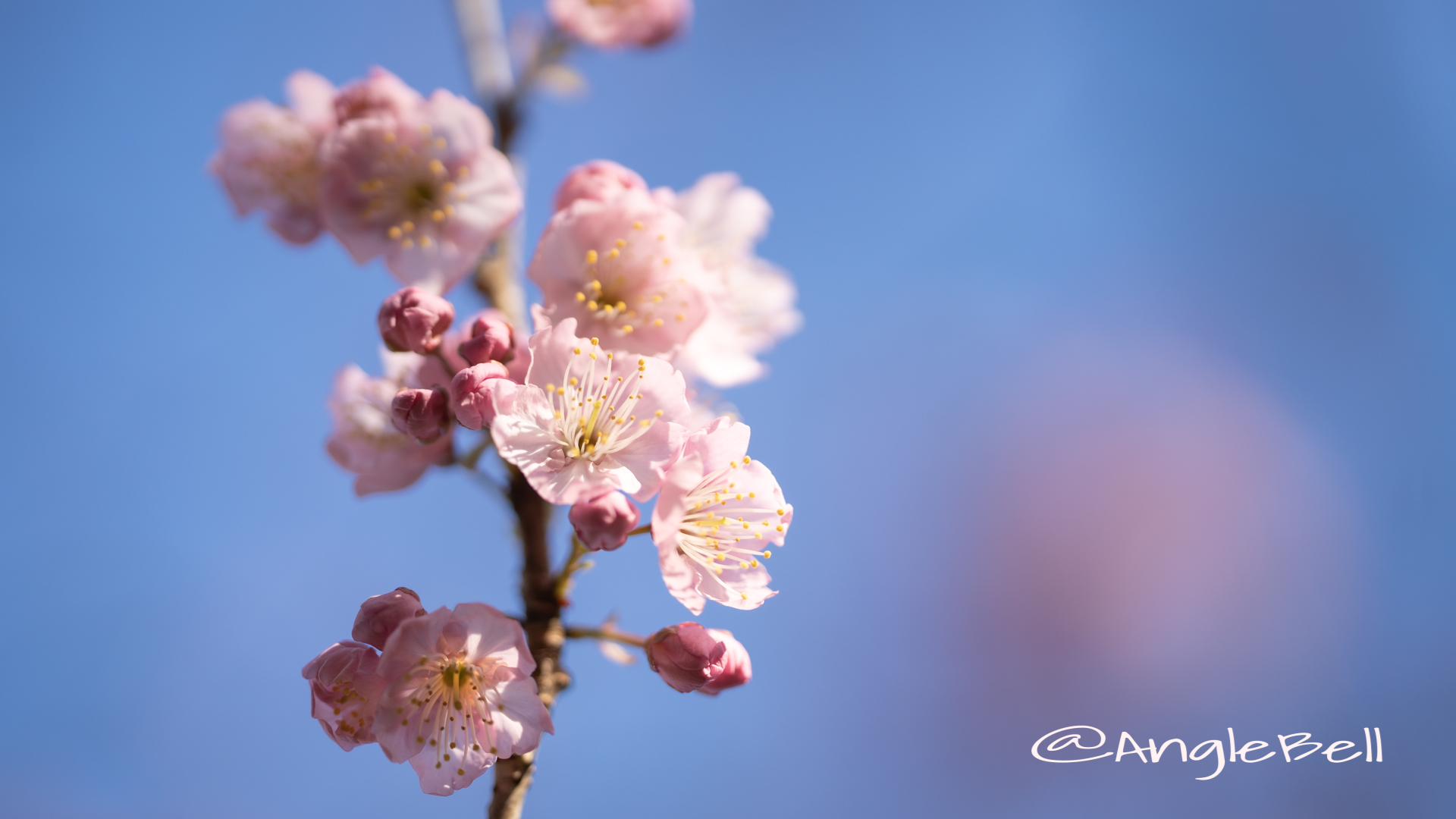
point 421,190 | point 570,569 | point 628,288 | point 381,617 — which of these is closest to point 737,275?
point 628,288

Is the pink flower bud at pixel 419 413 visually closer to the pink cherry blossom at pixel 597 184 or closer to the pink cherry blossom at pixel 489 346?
the pink cherry blossom at pixel 489 346

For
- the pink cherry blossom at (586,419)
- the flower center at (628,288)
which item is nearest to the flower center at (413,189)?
the flower center at (628,288)

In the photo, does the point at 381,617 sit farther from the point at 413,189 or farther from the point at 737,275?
the point at 737,275

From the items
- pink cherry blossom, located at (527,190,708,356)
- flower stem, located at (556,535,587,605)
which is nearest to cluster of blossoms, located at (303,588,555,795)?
flower stem, located at (556,535,587,605)

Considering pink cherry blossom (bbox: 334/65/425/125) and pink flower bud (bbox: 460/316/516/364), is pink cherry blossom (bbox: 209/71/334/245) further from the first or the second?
pink flower bud (bbox: 460/316/516/364)

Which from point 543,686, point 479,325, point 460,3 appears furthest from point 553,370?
point 460,3

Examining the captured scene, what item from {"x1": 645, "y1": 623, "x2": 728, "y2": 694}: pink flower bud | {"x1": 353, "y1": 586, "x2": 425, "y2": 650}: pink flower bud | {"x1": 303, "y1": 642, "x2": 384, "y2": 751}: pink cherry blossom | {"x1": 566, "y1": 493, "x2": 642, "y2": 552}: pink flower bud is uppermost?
{"x1": 566, "y1": 493, "x2": 642, "y2": 552}: pink flower bud
